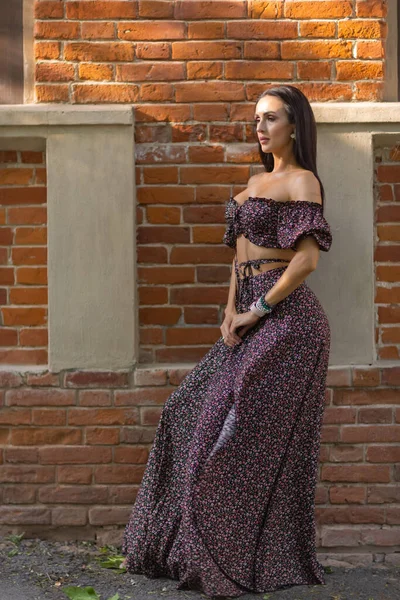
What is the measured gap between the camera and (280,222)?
352 cm

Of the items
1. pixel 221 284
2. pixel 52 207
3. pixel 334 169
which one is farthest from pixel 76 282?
pixel 334 169

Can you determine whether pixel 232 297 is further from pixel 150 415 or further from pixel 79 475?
pixel 79 475

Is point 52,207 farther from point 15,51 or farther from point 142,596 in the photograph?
point 142,596

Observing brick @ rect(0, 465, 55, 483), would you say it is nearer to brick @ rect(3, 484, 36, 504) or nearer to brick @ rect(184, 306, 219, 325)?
brick @ rect(3, 484, 36, 504)

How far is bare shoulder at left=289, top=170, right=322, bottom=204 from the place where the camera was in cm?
348

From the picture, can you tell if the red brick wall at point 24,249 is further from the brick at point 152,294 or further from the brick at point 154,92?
the brick at point 154,92

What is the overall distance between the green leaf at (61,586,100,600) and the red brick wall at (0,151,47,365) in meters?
1.19

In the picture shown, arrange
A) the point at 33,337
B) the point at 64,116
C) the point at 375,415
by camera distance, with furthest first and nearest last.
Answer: the point at 33,337 → the point at 375,415 → the point at 64,116

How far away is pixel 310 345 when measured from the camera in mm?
3555

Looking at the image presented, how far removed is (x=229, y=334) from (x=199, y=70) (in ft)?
4.55

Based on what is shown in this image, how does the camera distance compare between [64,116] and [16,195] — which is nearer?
[64,116]

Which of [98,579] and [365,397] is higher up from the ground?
[365,397]

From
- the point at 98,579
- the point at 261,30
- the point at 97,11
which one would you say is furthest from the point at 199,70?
the point at 98,579

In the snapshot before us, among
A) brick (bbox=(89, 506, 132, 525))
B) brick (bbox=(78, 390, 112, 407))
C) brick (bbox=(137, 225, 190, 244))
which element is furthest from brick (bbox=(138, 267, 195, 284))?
brick (bbox=(89, 506, 132, 525))
